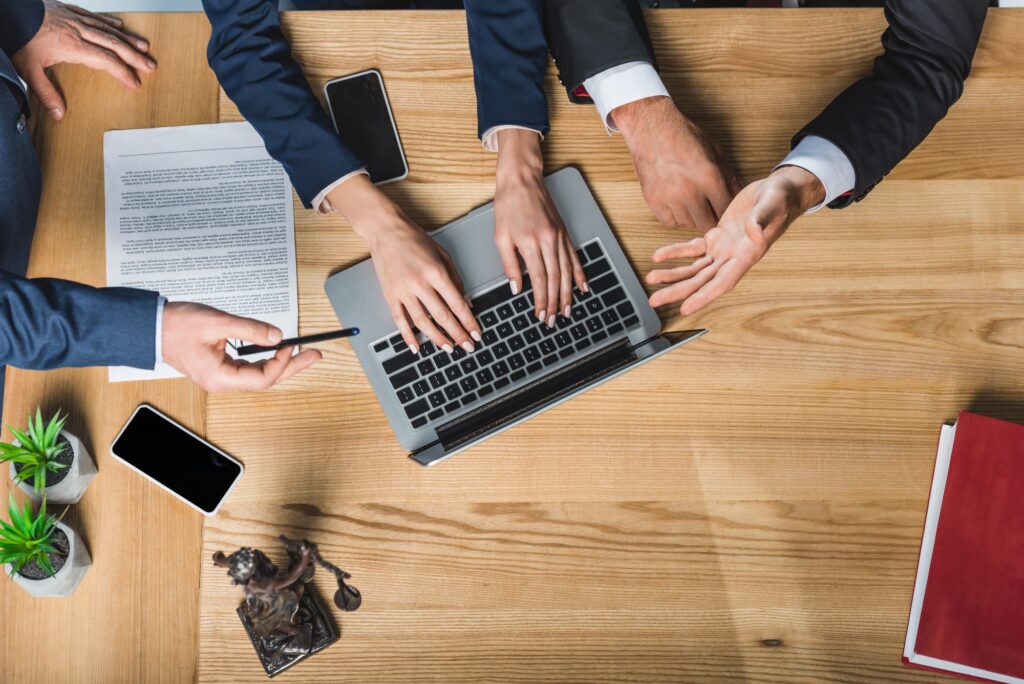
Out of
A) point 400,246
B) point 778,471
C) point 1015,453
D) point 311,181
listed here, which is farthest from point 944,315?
point 311,181

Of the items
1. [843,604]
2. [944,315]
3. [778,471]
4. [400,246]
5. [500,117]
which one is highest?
[500,117]

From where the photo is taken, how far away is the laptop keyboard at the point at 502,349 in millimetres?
867

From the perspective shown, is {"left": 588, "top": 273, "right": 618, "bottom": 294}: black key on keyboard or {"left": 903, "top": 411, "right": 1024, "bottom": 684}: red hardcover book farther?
{"left": 588, "top": 273, "right": 618, "bottom": 294}: black key on keyboard

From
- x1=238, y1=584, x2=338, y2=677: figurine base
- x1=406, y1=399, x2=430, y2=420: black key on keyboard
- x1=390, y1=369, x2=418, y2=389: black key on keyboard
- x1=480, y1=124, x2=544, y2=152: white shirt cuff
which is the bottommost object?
x1=238, y1=584, x2=338, y2=677: figurine base

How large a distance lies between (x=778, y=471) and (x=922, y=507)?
0.64ft

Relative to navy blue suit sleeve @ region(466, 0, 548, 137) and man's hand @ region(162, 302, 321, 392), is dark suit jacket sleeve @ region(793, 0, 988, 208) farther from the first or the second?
man's hand @ region(162, 302, 321, 392)

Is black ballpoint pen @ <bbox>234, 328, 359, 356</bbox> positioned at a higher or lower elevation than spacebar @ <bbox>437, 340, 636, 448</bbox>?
higher

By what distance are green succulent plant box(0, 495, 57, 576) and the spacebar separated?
478 mm

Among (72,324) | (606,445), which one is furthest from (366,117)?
(606,445)

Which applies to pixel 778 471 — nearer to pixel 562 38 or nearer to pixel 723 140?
pixel 723 140

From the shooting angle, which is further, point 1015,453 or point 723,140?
point 723,140

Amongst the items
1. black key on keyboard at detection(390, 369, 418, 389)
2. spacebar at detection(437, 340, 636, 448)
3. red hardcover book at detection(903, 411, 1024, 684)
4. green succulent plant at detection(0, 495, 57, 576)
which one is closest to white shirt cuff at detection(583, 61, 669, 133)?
spacebar at detection(437, 340, 636, 448)

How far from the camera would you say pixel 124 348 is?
0.80m

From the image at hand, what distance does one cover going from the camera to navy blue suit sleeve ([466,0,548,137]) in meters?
0.90
